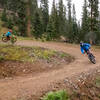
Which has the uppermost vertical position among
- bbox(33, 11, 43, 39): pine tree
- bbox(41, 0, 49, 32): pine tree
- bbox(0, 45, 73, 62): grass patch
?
bbox(41, 0, 49, 32): pine tree

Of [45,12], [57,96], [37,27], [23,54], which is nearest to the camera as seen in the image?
[57,96]

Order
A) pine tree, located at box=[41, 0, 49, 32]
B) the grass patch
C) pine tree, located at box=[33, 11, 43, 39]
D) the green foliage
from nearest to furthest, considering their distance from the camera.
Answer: the green foliage < the grass patch < pine tree, located at box=[33, 11, 43, 39] < pine tree, located at box=[41, 0, 49, 32]

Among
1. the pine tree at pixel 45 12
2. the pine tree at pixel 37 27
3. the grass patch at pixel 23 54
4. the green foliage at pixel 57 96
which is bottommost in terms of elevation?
the green foliage at pixel 57 96

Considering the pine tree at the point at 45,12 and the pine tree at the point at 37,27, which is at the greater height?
the pine tree at the point at 45,12

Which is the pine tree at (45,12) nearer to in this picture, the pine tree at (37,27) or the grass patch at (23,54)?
the pine tree at (37,27)

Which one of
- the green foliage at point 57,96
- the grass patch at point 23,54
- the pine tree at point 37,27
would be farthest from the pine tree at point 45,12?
the green foliage at point 57,96

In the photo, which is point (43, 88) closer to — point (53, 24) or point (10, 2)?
point (53, 24)

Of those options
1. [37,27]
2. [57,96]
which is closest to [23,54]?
[57,96]

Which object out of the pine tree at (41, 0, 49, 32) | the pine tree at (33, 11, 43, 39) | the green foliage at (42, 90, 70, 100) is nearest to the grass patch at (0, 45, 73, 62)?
the green foliage at (42, 90, 70, 100)

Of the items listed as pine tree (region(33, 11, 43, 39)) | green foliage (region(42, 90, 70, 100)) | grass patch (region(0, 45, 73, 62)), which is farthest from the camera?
pine tree (region(33, 11, 43, 39))

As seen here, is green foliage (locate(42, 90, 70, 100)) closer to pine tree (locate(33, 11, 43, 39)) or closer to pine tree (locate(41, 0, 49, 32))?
pine tree (locate(33, 11, 43, 39))

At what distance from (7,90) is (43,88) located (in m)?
1.53

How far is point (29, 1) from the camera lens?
21578mm

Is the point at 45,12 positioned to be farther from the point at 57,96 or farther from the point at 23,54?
the point at 57,96
